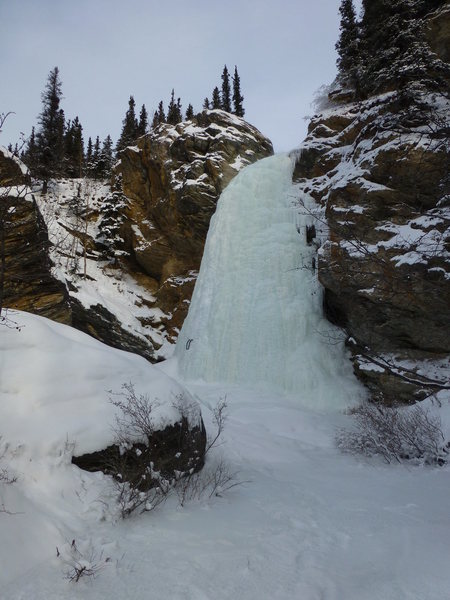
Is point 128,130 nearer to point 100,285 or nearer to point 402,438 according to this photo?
point 100,285

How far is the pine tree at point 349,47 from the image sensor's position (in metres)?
15.9

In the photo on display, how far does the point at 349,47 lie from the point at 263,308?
13.2 meters

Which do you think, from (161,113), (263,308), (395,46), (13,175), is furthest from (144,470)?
(161,113)

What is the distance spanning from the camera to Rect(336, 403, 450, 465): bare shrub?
6000 mm

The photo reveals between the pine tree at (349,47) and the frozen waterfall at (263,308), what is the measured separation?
4.30m

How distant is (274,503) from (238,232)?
12430 millimetres

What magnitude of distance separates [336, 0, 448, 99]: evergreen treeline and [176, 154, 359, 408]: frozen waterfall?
449 cm

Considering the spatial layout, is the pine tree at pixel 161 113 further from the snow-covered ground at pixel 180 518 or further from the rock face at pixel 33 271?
the snow-covered ground at pixel 180 518

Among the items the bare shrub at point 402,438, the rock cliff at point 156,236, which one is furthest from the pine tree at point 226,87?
the bare shrub at point 402,438

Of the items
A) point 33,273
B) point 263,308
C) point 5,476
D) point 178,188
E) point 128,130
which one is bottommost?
point 5,476

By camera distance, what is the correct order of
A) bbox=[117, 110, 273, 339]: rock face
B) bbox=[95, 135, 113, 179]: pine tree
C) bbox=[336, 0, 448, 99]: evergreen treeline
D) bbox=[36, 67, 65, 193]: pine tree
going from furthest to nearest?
bbox=[95, 135, 113, 179]: pine tree
bbox=[36, 67, 65, 193]: pine tree
bbox=[117, 110, 273, 339]: rock face
bbox=[336, 0, 448, 99]: evergreen treeline

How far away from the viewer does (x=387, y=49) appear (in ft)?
41.5

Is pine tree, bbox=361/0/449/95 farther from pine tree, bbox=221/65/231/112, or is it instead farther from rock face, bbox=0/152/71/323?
pine tree, bbox=221/65/231/112

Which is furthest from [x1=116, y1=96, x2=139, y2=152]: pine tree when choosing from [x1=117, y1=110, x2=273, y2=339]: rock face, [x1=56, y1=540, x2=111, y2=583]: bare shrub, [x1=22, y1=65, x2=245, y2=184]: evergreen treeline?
[x1=56, y1=540, x2=111, y2=583]: bare shrub
